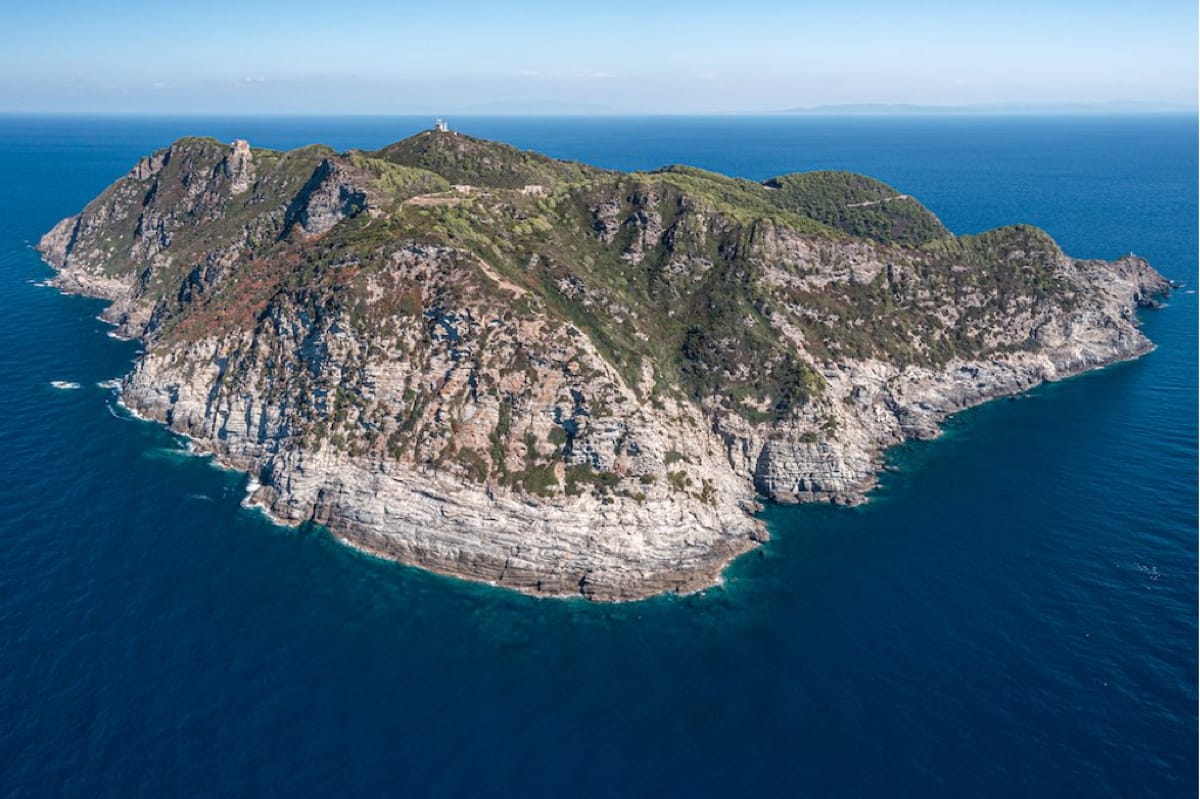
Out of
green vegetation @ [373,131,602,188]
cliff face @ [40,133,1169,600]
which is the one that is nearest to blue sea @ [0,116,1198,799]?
cliff face @ [40,133,1169,600]

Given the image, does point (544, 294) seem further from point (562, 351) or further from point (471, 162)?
point (471, 162)

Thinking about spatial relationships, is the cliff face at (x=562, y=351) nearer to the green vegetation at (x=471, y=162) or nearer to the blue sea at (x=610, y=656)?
the green vegetation at (x=471, y=162)

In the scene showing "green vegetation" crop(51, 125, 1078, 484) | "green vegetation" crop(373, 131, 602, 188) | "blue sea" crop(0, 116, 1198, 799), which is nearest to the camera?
"blue sea" crop(0, 116, 1198, 799)

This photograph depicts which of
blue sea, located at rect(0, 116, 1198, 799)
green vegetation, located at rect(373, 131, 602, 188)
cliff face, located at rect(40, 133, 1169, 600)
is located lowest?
blue sea, located at rect(0, 116, 1198, 799)

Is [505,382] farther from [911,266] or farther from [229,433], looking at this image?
[911,266]

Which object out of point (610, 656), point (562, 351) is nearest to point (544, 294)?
point (562, 351)

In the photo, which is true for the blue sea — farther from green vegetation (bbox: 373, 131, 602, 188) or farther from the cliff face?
green vegetation (bbox: 373, 131, 602, 188)

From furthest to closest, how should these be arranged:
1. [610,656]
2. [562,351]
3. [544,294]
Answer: [544,294]
[562,351]
[610,656]

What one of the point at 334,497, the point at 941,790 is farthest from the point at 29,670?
the point at 941,790
